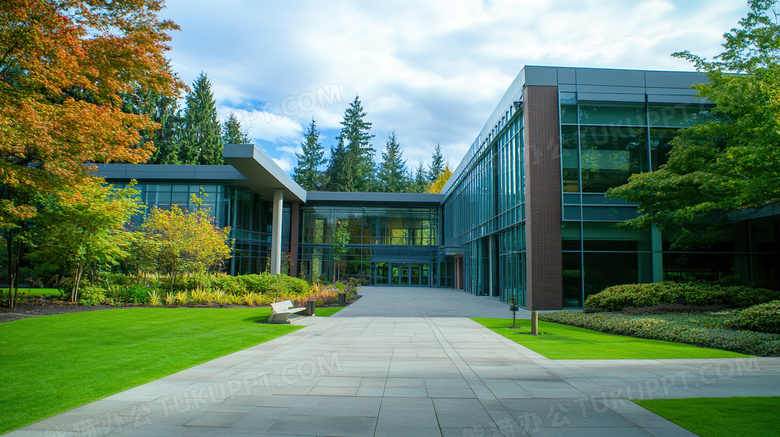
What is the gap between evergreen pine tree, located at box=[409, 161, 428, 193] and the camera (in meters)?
73.8

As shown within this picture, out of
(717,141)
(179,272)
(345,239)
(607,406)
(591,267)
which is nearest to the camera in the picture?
(607,406)

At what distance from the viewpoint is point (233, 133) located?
2516 inches

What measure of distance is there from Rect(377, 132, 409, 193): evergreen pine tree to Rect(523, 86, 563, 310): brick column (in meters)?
50.4

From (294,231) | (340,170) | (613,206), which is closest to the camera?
(613,206)

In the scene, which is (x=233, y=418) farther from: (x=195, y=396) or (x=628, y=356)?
(x=628, y=356)

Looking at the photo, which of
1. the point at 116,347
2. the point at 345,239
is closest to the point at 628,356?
Answer: the point at 116,347

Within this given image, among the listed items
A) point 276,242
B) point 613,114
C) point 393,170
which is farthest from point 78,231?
point 393,170

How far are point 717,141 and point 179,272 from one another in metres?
24.1

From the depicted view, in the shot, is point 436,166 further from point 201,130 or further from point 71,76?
point 71,76

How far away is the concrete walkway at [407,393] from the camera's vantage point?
4793 millimetres

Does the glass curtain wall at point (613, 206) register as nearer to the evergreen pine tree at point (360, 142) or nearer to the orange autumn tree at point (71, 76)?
the orange autumn tree at point (71, 76)

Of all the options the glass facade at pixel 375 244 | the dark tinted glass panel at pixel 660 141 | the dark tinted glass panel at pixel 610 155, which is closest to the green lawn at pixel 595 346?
the dark tinted glass panel at pixel 610 155

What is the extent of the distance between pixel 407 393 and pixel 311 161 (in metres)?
65.0

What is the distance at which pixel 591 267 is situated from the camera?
64.5ft
